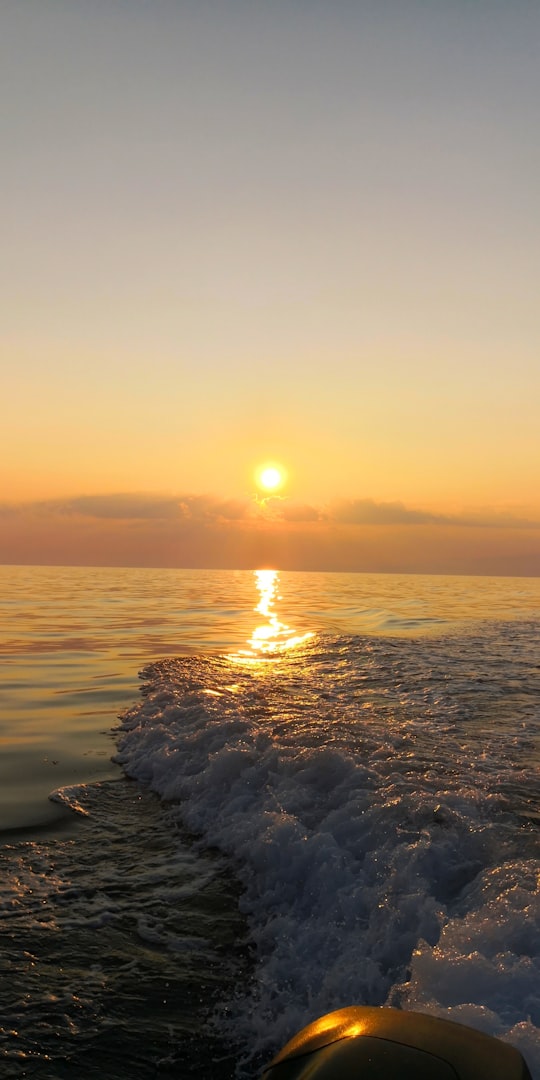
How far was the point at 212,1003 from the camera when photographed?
3982mm

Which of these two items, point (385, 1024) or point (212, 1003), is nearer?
point (385, 1024)

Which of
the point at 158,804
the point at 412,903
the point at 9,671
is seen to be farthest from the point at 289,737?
the point at 9,671

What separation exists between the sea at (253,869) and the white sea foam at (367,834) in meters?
0.02

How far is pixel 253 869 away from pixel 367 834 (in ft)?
3.56

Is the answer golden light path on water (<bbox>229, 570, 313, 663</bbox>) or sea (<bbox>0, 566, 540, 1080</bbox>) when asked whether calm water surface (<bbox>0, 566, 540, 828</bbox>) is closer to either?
sea (<bbox>0, 566, 540, 1080</bbox>)

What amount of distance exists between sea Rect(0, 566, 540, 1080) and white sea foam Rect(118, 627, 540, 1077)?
0.02m

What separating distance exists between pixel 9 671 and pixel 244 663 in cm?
569

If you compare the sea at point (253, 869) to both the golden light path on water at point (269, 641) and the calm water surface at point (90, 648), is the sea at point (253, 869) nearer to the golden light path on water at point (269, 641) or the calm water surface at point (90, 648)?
the calm water surface at point (90, 648)

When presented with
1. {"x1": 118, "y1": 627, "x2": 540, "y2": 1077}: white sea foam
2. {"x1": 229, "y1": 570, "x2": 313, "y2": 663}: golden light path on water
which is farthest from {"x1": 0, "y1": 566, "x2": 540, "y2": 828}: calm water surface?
{"x1": 118, "y1": 627, "x2": 540, "y2": 1077}: white sea foam

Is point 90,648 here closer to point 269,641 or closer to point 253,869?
point 269,641

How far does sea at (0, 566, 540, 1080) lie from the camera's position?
368cm

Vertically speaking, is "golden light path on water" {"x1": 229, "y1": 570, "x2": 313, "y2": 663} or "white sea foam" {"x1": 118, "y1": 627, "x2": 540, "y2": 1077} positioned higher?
"white sea foam" {"x1": 118, "y1": 627, "x2": 540, "y2": 1077}

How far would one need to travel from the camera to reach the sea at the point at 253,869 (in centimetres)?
368

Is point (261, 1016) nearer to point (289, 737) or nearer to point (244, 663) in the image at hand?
point (289, 737)
